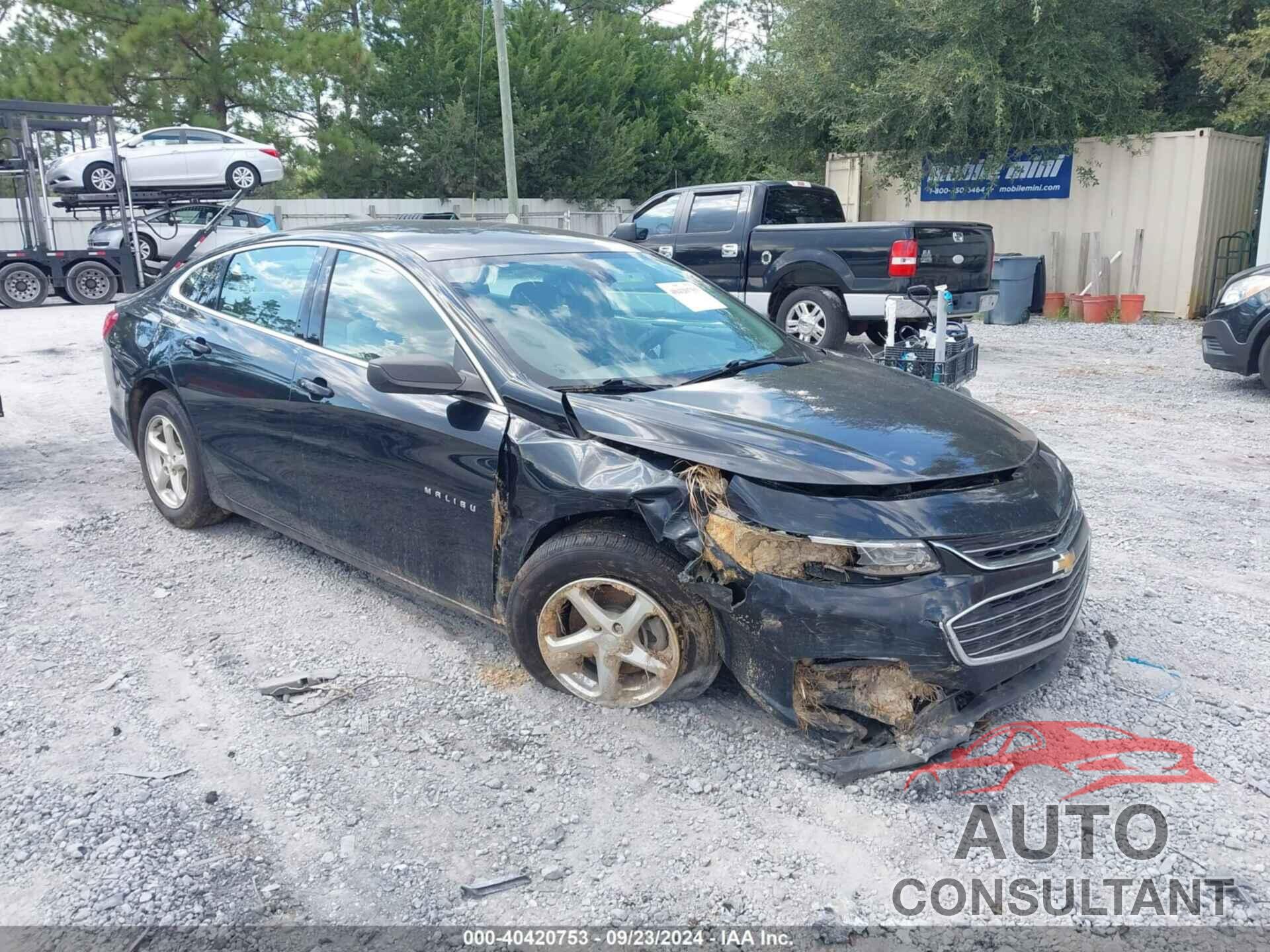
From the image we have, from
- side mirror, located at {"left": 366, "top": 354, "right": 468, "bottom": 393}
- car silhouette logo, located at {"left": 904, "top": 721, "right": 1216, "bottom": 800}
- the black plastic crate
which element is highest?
side mirror, located at {"left": 366, "top": 354, "right": 468, "bottom": 393}

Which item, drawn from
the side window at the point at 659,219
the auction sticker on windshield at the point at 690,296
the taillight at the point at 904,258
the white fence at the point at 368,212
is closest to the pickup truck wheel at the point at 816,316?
the taillight at the point at 904,258

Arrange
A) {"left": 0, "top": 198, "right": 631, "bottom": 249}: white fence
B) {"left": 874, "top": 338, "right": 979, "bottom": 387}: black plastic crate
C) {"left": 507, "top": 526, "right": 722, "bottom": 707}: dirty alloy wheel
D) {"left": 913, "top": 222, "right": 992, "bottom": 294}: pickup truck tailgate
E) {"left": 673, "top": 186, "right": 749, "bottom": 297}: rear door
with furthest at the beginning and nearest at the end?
{"left": 0, "top": 198, "right": 631, "bottom": 249}: white fence, {"left": 673, "top": 186, "right": 749, "bottom": 297}: rear door, {"left": 913, "top": 222, "right": 992, "bottom": 294}: pickup truck tailgate, {"left": 874, "top": 338, "right": 979, "bottom": 387}: black plastic crate, {"left": 507, "top": 526, "right": 722, "bottom": 707}: dirty alloy wheel

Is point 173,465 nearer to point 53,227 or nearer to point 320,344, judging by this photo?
point 320,344

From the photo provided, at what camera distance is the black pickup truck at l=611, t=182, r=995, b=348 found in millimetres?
9930

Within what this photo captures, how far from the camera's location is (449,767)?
321cm

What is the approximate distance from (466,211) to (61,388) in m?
22.3

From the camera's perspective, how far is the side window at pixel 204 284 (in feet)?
16.5

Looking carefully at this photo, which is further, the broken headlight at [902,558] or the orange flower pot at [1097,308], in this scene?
the orange flower pot at [1097,308]

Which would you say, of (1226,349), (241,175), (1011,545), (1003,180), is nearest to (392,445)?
(1011,545)

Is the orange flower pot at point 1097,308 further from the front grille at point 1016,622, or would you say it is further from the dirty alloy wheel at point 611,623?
the dirty alloy wheel at point 611,623

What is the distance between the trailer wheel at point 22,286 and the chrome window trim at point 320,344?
14158 millimetres

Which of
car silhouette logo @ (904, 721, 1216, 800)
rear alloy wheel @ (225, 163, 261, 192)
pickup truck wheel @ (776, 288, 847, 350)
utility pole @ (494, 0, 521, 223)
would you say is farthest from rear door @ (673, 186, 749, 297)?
rear alloy wheel @ (225, 163, 261, 192)

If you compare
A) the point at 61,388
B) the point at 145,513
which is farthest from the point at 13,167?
the point at 145,513

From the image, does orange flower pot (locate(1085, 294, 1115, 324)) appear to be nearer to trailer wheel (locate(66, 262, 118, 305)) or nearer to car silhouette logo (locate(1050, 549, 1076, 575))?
car silhouette logo (locate(1050, 549, 1076, 575))
